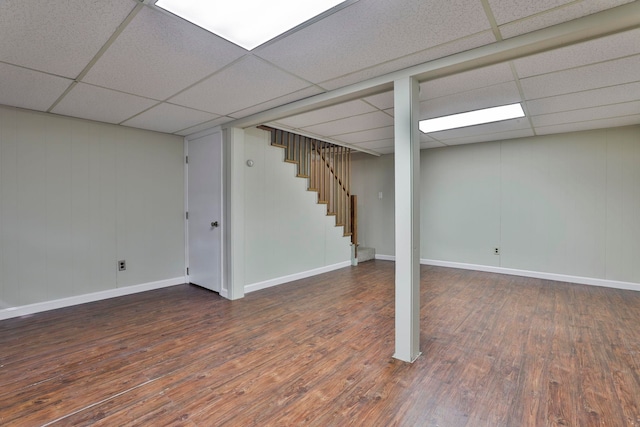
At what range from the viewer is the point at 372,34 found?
185 centimetres

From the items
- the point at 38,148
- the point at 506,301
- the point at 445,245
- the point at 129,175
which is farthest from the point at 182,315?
the point at 445,245

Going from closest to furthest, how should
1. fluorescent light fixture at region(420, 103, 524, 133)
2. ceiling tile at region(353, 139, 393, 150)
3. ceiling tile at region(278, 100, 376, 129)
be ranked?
ceiling tile at region(278, 100, 376, 129)
fluorescent light fixture at region(420, 103, 524, 133)
ceiling tile at region(353, 139, 393, 150)

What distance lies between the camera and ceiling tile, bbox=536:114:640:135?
12.5 feet

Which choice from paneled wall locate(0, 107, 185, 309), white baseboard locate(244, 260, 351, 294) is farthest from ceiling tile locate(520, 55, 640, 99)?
paneled wall locate(0, 107, 185, 309)

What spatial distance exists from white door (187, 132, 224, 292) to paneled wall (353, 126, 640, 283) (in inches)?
155

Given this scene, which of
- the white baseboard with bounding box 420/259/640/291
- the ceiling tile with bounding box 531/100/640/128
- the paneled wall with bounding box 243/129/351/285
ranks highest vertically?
the ceiling tile with bounding box 531/100/640/128

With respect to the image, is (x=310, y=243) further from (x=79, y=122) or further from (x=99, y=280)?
(x=79, y=122)

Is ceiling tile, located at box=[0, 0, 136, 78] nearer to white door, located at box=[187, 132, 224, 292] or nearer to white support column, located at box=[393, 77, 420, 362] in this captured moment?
white support column, located at box=[393, 77, 420, 362]

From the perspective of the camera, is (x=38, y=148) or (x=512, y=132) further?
(x=512, y=132)

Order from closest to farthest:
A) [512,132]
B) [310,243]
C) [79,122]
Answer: [79,122], [512,132], [310,243]

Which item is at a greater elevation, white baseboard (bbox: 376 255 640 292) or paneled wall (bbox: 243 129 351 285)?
paneled wall (bbox: 243 129 351 285)

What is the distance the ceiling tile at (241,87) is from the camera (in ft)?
7.68

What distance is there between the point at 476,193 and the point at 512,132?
125cm

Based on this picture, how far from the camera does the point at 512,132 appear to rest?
454 cm
